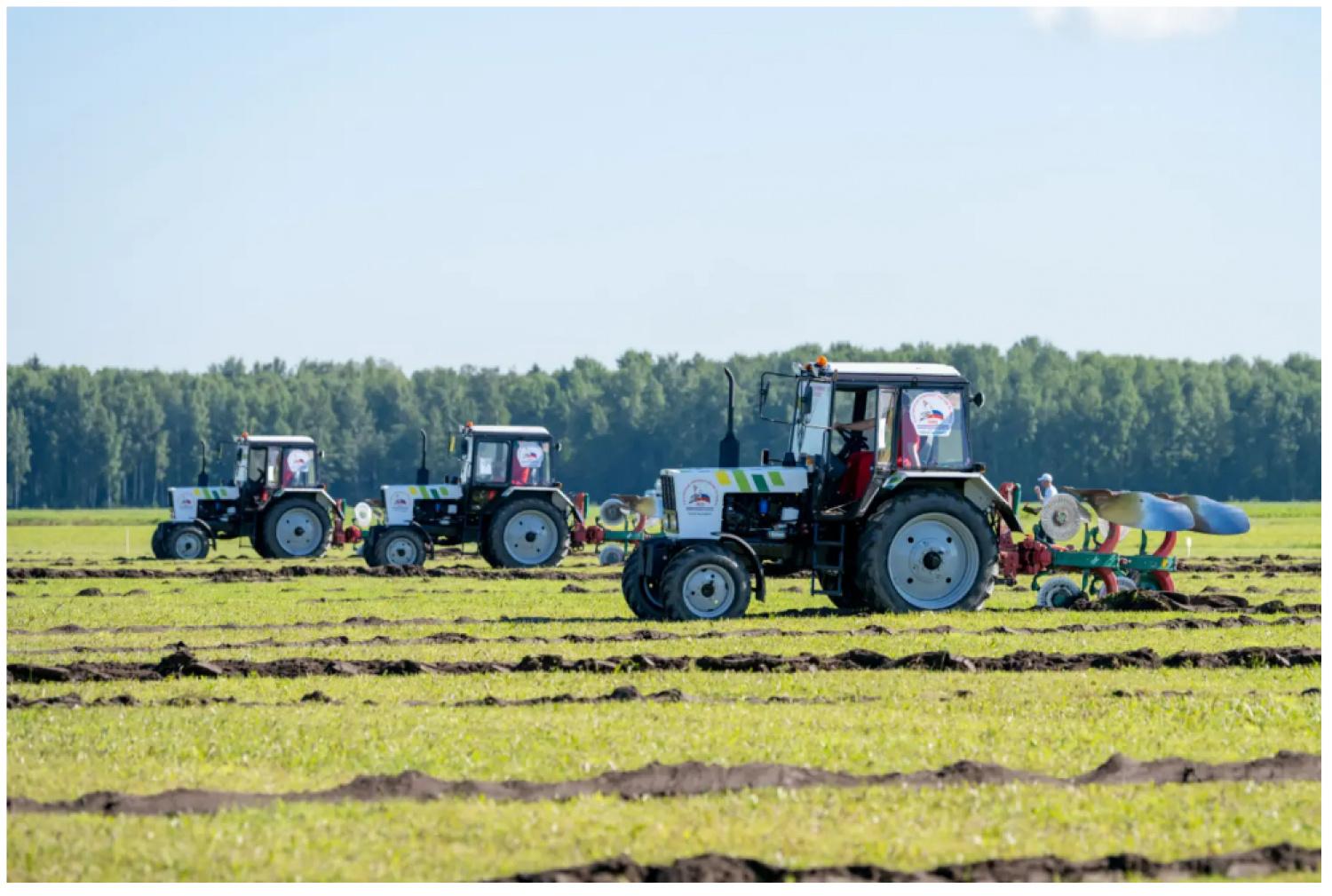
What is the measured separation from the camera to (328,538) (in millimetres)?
38906

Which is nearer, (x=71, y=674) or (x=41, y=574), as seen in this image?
(x=71, y=674)

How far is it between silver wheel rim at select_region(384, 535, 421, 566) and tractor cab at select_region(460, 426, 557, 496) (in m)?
1.44

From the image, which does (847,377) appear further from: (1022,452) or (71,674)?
(1022,452)

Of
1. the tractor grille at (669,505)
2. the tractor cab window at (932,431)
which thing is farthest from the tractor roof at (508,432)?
the tractor cab window at (932,431)

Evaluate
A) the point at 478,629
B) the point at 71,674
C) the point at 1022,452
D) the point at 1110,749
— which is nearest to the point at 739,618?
the point at 478,629

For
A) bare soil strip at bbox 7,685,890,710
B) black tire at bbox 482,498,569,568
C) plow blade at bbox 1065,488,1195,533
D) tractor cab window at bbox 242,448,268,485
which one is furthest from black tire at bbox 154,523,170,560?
bare soil strip at bbox 7,685,890,710

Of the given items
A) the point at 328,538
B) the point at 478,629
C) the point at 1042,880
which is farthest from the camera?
the point at 328,538

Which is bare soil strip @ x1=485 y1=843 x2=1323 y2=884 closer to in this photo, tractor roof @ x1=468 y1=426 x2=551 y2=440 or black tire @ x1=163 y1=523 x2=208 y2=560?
tractor roof @ x1=468 y1=426 x2=551 y2=440

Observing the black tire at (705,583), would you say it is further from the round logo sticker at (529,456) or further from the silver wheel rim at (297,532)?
Answer: the silver wheel rim at (297,532)

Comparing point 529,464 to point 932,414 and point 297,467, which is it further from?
point 932,414

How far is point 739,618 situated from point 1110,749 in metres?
9.20

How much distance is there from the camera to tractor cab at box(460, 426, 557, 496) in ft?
115

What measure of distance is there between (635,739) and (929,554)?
10.1m

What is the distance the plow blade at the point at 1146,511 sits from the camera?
23141 millimetres
